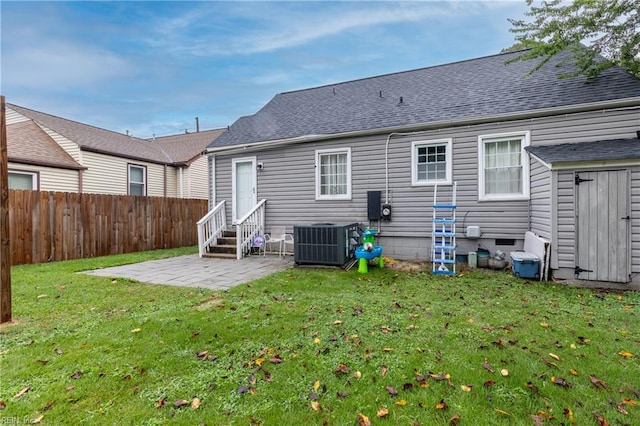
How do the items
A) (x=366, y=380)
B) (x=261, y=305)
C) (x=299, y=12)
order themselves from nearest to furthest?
(x=366, y=380) < (x=261, y=305) < (x=299, y=12)

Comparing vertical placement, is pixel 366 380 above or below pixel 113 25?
below

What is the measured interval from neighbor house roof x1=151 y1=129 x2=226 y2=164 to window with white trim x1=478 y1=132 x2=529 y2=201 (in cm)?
1225

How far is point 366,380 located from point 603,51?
9.01 meters

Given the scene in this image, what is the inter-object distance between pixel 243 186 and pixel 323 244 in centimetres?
422

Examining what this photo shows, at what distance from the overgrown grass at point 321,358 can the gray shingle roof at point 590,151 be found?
222 centimetres

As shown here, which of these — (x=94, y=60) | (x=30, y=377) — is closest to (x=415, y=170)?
(x=30, y=377)

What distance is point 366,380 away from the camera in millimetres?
2422

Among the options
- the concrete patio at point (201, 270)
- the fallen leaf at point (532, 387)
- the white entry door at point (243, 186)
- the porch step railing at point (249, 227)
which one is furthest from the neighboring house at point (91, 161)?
the fallen leaf at point (532, 387)

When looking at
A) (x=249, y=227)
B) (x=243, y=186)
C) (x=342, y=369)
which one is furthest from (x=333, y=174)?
(x=342, y=369)

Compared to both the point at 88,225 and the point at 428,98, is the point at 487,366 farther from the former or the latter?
the point at 88,225

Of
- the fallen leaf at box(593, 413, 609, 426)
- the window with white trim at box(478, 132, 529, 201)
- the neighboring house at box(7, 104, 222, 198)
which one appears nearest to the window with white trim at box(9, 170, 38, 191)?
the neighboring house at box(7, 104, 222, 198)

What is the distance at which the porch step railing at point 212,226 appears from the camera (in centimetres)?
896

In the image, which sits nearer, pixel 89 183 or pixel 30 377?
pixel 30 377

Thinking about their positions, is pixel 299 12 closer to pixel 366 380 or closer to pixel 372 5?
pixel 372 5
